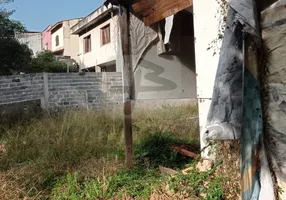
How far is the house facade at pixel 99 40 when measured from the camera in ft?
47.7

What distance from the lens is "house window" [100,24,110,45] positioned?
1528 centimetres

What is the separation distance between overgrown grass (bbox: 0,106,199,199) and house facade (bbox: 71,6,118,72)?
6.96 meters

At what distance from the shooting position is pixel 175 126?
7.07m

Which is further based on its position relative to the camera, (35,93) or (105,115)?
(35,93)

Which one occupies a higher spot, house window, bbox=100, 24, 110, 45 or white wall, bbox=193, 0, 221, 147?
house window, bbox=100, 24, 110, 45

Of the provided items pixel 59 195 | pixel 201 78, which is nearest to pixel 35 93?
pixel 59 195

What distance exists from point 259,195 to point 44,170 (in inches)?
115

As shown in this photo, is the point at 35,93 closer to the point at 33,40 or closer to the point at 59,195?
the point at 59,195

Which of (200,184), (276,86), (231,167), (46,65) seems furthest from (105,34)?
(276,86)

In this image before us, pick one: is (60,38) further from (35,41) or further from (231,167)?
(231,167)

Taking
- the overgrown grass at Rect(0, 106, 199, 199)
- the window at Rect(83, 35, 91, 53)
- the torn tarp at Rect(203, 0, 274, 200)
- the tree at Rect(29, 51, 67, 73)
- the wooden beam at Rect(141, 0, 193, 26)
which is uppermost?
the window at Rect(83, 35, 91, 53)

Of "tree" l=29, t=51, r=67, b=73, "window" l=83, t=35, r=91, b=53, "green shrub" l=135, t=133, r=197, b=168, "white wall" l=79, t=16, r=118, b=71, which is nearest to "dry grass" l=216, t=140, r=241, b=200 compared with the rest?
"green shrub" l=135, t=133, r=197, b=168

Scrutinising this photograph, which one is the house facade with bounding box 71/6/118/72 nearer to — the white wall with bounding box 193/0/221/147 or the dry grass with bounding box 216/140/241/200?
the white wall with bounding box 193/0/221/147

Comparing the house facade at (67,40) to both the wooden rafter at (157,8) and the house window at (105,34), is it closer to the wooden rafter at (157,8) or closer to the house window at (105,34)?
the house window at (105,34)
